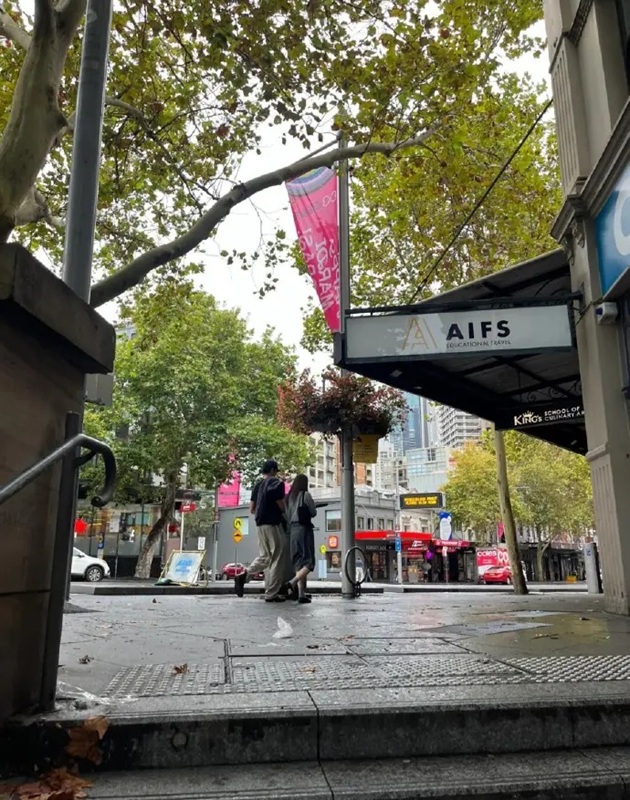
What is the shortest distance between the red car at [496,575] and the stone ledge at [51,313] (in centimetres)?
4179

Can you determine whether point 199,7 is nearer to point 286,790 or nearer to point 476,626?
point 476,626

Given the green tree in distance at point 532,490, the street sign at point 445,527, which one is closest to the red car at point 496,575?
the green tree in distance at point 532,490

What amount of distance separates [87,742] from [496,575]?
42441mm

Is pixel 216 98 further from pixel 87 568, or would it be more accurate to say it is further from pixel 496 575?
pixel 496 575

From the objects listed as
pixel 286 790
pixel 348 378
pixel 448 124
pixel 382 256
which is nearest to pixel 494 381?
pixel 348 378

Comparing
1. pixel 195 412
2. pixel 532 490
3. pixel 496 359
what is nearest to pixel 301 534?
pixel 496 359

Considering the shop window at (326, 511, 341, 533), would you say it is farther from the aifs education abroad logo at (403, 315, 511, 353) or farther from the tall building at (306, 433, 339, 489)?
the aifs education abroad logo at (403, 315, 511, 353)

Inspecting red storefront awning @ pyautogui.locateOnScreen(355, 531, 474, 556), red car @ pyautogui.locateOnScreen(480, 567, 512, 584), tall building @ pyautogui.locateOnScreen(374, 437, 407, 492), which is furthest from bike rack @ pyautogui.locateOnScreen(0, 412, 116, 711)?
tall building @ pyautogui.locateOnScreen(374, 437, 407, 492)

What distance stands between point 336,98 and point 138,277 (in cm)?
480

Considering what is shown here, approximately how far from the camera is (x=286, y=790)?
213 centimetres

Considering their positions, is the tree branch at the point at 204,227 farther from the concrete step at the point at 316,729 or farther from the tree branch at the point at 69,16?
the concrete step at the point at 316,729

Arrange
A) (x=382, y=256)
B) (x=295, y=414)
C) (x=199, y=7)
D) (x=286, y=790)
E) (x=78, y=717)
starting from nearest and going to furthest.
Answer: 1. (x=286, y=790)
2. (x=78, y=717)
3. (x=199, y=7)
4. (x=295, y=414)
5. (x=382, y=256)

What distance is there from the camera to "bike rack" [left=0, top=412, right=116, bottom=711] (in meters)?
2.59

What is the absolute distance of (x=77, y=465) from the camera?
2904mm
